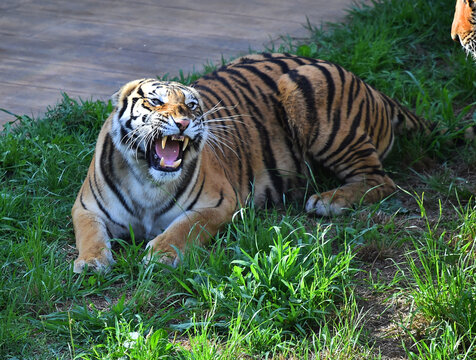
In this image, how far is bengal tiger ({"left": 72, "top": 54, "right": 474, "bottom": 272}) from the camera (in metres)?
3.82

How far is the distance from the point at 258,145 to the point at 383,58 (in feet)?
7.02

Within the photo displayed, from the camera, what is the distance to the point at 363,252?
12.6 ft

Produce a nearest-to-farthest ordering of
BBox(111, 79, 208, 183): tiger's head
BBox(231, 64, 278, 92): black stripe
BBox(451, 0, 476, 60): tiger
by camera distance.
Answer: BBox(111, 79, 208, 183): tiger's head
BBox(451, 0, 476, 60): tiger
BBox(231, 64, 278, 92): black stripe

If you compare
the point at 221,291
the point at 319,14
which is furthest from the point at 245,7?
the point at 221,291

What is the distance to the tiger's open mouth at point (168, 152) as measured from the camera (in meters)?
3.80

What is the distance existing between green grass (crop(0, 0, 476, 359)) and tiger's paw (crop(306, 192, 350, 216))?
2.3 inches

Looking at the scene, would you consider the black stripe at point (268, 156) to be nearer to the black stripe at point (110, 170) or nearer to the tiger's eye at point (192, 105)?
the tiger's eye at point (192, 105)

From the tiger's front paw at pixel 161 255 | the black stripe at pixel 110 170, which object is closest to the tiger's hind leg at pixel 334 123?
the black stripe at pixel 110 170

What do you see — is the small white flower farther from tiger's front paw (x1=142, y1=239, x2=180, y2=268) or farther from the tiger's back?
the tiger's back

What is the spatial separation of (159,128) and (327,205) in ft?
3.73

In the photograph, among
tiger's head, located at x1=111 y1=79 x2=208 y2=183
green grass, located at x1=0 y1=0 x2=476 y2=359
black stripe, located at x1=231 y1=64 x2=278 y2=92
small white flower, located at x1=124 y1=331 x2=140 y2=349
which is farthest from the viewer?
black stripe, located at x1=231 y1=64 x2=278 y2=92

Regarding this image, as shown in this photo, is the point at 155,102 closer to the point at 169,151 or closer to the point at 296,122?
the point at 169,151

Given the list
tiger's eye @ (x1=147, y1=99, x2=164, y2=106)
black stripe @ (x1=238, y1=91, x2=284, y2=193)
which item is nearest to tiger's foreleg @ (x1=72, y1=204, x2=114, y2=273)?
tiger's eye @ (x1=147, y1=99, x2=164, y2=106)

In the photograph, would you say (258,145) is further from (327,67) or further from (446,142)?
(446,142)
